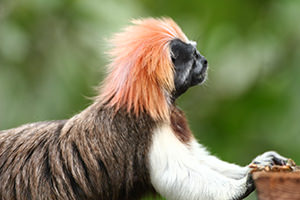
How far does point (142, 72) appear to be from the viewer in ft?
14.8

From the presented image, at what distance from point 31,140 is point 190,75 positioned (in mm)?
1406

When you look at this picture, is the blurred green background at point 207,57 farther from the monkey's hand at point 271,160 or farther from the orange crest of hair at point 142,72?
the monkey's hand at point 271,160

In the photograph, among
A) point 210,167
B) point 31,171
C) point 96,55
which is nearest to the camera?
point 31,171

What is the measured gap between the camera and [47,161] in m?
4.45

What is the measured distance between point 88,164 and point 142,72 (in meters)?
0.82

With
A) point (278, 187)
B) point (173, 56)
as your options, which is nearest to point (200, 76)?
point (173, 56)

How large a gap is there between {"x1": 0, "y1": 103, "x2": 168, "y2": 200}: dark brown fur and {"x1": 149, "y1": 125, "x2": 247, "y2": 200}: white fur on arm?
0.32 feet

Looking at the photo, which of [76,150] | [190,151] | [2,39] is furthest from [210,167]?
[2,39]

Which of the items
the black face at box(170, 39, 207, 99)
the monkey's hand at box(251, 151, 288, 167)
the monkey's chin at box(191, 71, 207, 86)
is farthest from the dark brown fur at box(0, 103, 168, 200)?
the monkey's hand at box(251, 151, 288, 167)

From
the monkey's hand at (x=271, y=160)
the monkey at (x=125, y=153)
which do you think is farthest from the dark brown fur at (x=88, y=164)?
the monkey's hand at (x=271, y=160)

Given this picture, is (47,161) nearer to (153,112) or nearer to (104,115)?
(104,115)

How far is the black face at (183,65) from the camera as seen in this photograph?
4.73m

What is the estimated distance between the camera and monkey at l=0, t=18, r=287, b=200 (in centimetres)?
430

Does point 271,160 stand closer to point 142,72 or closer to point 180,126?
point 180,126
